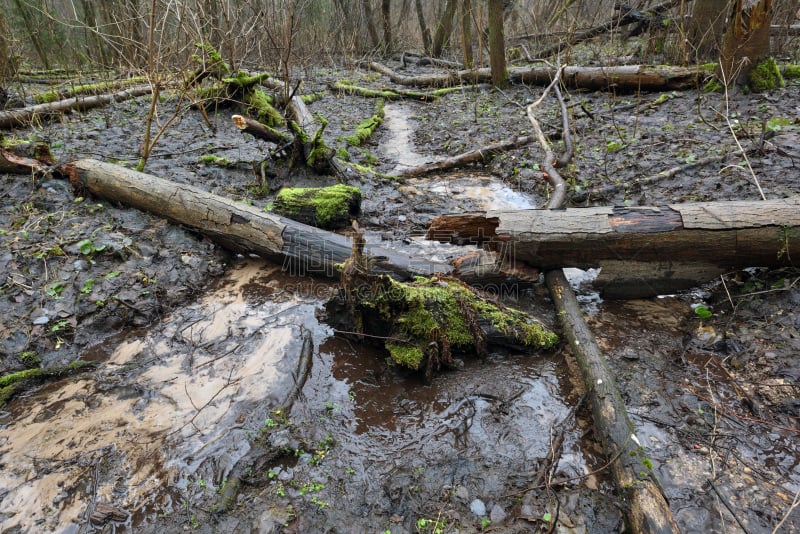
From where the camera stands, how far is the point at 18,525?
2.40 meters

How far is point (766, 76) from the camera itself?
24.3 ft

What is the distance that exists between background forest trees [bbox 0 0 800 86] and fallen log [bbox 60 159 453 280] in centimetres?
168

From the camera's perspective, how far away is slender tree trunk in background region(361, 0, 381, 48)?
21291 millimetres

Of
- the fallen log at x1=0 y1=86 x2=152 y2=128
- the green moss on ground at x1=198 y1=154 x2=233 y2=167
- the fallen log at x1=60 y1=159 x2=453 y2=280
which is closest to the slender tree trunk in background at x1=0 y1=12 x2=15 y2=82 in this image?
the fallen log at x1=0 y1=86 x2=152 y2=128

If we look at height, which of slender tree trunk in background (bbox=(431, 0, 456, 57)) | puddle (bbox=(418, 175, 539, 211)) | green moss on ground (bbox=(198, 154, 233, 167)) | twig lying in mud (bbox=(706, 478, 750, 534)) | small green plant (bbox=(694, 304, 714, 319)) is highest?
slender tree trunk in background (bbox=(431, 0, 456, 57))

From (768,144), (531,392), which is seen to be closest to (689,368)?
(531,392)

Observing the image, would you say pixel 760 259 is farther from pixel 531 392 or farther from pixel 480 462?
pixel 480 462

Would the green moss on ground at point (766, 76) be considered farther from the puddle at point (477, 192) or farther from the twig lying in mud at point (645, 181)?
the puddle at point (477, 192)

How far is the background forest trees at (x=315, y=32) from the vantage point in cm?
693

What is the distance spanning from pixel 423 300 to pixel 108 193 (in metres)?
4.58

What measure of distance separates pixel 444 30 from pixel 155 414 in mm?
20010

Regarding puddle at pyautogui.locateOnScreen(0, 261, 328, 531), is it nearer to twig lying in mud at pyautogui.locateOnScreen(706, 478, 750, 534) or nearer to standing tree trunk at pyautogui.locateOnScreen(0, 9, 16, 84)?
twig lying in mud at pyautogui.locateOnScreen(706, 478, 750, 534)

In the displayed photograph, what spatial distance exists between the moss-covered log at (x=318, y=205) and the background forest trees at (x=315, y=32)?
2.36m

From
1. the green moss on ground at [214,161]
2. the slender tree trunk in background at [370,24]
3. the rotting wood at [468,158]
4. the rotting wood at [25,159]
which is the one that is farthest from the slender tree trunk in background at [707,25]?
the slender tree trunk in background at [370,24]
